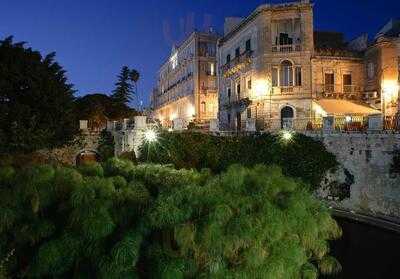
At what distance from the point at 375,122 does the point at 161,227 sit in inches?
641

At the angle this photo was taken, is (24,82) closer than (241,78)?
Yes

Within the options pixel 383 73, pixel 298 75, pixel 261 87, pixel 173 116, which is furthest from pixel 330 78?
pixel 173 116

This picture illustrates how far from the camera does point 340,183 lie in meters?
24.8

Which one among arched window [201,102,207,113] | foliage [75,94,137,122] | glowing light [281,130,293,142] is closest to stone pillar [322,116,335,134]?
glowing light [281,130,293,142]

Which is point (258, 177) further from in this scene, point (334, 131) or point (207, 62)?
point (207, 62)

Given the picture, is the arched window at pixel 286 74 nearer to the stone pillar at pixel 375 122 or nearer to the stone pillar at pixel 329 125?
the stone pillar at pixel 329 125

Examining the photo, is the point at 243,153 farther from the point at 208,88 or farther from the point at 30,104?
the point at 208,88

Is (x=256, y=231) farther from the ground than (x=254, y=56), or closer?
closer

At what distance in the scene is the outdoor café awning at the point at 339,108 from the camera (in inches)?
1198

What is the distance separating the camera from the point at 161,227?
9625 millimetres

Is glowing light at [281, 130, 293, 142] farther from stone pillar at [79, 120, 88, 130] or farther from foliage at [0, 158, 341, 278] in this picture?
stone pillar at [79, 120, 88, 130]

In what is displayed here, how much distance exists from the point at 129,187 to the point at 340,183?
16.3 meters

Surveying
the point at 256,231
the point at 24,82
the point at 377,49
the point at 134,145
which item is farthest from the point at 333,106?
the point at 256,231

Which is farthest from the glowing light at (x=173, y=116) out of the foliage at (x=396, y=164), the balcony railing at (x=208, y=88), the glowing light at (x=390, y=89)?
the foliage at (x=396, y=164)
